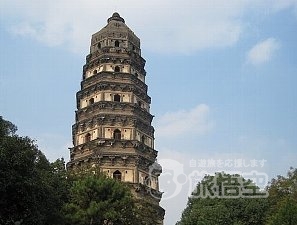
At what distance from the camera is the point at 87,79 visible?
3819cm

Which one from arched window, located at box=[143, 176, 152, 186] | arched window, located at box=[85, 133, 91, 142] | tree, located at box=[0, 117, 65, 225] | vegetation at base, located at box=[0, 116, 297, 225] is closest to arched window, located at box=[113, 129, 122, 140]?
arched window, located at box=[85, 133, 91, 142]

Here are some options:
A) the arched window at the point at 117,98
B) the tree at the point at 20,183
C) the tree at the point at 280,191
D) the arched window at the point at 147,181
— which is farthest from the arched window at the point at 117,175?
the tree at the point at 20,183

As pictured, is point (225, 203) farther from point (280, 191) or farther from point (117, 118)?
point (117, 118)

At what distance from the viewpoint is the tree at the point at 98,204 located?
25.1 meters

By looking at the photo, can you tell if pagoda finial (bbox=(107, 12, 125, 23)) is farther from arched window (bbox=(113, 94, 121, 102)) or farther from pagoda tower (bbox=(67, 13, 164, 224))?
arched window (bbox=(113, 94, 121, 102))

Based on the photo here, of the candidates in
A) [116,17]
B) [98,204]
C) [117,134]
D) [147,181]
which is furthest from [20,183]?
[116,17]

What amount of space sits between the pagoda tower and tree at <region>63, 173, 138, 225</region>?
609cm

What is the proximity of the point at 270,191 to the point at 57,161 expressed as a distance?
13.7m

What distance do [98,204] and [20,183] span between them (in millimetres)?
6666

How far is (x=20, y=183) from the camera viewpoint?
19.4m

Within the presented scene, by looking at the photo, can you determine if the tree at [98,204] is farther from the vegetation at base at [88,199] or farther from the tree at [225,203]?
Answer: the tree at [225,203]

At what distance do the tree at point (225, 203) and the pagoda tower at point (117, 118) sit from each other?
9.02ft

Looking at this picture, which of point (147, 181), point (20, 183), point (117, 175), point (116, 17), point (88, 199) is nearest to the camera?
point (20, 183)

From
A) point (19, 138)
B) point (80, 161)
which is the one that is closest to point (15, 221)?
point (19, 138)
